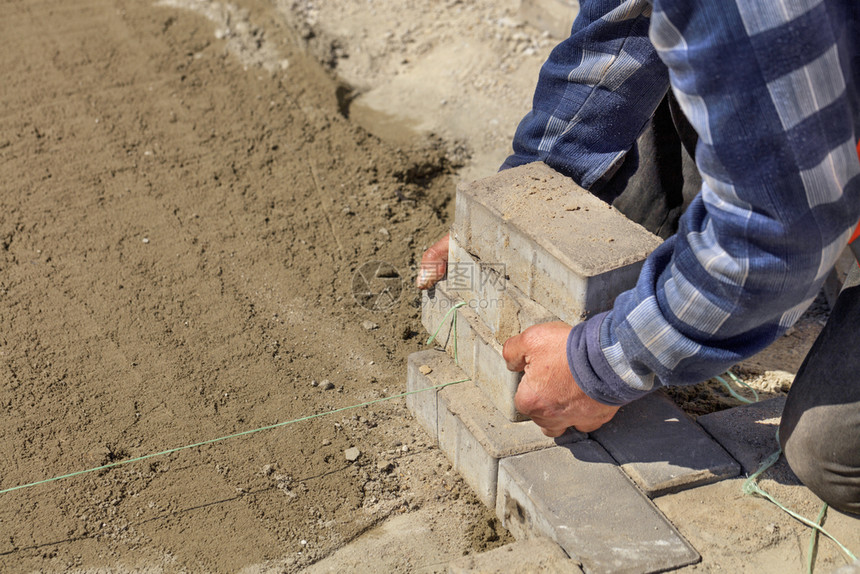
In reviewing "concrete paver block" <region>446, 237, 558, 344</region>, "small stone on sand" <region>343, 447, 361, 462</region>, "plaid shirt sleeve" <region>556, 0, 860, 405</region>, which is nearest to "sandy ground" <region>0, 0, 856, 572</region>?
"small stone on sand" <region>343, 447, 361, 462</region>

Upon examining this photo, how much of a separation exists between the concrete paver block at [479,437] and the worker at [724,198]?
133 millimetres

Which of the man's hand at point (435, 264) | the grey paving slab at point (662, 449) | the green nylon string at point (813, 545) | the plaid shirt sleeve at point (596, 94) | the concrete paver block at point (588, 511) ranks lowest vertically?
the green nylon string at point (813, 545)

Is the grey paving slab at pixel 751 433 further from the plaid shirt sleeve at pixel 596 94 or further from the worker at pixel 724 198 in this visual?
the plaid shirt sleeve at pixel 596 94

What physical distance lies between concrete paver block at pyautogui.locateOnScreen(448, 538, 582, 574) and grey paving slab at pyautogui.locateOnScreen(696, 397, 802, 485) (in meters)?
0.77

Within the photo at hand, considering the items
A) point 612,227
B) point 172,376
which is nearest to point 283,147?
point 172,376

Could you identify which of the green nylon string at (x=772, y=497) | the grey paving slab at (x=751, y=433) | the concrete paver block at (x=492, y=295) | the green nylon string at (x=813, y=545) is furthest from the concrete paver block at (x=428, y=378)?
the green nylon string at (x=813, y=545)

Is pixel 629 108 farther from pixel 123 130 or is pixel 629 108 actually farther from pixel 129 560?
pixel 123 130

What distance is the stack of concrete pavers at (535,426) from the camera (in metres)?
2.41

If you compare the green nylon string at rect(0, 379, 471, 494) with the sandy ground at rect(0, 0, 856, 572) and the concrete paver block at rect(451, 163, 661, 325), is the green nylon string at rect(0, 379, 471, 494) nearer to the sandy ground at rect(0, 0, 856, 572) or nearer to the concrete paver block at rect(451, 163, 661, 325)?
the sandy ground at rect(0, 0, 856, 572)

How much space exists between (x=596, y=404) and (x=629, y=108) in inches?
44.2

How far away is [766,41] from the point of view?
1.72 meters

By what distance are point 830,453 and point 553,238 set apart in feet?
3.52

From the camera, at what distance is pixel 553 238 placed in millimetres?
2525

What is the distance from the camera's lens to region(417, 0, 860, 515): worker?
5.79ft
